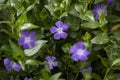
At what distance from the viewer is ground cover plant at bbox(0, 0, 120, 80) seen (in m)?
1.09

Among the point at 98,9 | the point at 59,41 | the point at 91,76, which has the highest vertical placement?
the point at 98,9

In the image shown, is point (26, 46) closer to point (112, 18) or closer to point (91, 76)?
point (91, 76)

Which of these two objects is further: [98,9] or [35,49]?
[98,9]

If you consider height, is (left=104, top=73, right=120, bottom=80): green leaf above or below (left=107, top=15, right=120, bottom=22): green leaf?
below

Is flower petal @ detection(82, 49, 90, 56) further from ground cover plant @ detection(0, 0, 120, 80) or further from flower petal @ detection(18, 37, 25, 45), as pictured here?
flower petal @ detection(18, 37, 25, 45)

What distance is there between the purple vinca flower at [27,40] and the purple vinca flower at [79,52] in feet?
0.48

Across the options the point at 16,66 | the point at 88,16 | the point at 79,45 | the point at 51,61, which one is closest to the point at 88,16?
the point at 88,16

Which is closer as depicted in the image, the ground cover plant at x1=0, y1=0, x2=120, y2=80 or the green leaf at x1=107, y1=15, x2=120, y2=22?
the ground cover plant at x1=0, y1=0, x2=120, y2=80

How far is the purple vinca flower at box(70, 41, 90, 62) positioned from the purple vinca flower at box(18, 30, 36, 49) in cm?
14

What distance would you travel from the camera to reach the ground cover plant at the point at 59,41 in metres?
1.09

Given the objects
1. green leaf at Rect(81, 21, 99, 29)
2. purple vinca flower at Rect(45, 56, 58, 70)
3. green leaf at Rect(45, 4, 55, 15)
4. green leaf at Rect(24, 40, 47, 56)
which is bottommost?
purple vinca flower at Rect(45, 56, 58, 70)

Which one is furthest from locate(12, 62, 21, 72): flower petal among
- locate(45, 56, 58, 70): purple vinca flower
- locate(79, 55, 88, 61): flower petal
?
locate(79, 55, 88, 61): flower petal

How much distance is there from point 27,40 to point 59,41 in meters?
0.15

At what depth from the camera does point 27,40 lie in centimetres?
109
